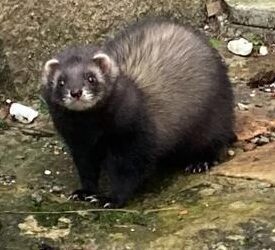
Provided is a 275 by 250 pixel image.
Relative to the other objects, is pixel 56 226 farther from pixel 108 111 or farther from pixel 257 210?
pixel 257 210

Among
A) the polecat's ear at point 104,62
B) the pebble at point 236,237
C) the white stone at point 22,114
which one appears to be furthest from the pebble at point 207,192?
the white stone at point 22,114

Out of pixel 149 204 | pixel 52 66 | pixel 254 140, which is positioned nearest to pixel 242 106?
pixel 254 140

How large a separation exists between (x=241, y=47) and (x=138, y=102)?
1527mm

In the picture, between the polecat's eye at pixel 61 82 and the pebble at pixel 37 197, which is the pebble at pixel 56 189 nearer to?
the pebble at pixel 37 197

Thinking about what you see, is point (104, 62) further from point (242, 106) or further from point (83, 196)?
point (242, 106)

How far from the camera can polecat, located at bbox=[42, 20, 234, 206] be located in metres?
3.99

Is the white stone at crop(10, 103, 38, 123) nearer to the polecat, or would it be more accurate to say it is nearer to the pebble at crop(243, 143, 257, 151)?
the polecat

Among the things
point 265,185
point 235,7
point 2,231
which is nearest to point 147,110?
point 265,185

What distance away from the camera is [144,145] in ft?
13.7

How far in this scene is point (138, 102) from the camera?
4.17m

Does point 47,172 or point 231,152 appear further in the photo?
point 231,152

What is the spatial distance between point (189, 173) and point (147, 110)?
15.2 inches

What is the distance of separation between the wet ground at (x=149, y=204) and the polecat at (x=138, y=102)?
0.14 metres

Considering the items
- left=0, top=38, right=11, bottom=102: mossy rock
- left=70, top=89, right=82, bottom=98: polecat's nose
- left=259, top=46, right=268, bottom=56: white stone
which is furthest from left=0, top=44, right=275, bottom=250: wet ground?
left=259, top=46, right=268, bottom=56: white stone
